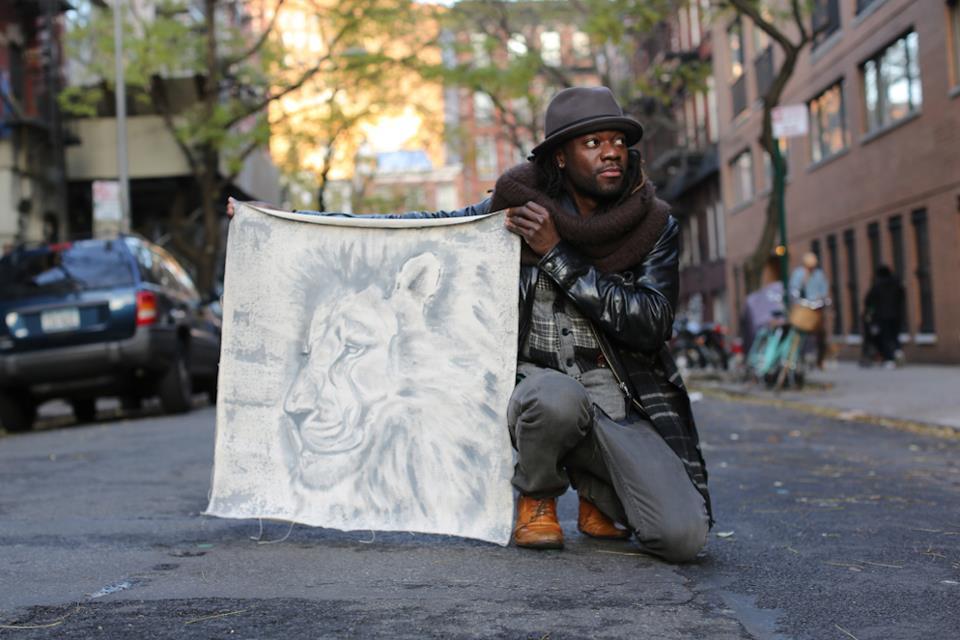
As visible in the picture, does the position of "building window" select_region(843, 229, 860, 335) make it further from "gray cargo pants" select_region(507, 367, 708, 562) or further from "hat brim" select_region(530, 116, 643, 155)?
"gray cargo pants" select_region(507, 367, 708, 562)

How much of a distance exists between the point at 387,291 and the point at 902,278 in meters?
20.7

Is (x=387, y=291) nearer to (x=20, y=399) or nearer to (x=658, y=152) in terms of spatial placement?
(x=20, y=399)

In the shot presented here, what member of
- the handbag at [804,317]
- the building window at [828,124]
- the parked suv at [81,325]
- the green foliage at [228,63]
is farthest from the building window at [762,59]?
the parked suv at [81,325]

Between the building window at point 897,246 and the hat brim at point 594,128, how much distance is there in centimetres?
2031

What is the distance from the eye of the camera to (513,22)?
105ft

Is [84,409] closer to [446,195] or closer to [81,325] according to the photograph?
[81,325]

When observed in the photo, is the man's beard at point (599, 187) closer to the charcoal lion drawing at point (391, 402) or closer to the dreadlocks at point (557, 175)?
A: the dreadlocks at point (557, 175)

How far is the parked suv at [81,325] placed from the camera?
12.2m

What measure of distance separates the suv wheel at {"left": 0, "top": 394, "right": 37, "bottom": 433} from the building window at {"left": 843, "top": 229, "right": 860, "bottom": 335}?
1879 cm

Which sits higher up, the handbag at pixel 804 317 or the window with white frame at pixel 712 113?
the window with white frame at pixel 712 113

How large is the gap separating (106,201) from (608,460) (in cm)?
1850

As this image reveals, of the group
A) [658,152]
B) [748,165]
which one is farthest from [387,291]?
[658,152]

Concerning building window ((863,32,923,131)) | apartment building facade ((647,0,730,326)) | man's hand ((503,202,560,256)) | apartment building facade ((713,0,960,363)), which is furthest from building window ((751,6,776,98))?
man's hand ((503,202,560,256))

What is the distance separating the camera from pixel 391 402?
4785 mm
